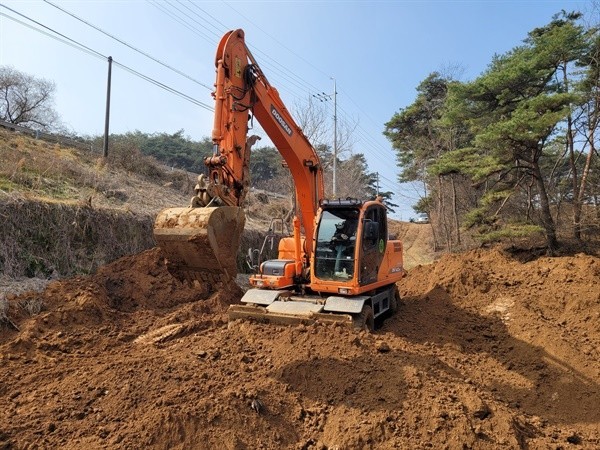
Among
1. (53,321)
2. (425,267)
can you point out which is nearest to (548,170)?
(425,267)

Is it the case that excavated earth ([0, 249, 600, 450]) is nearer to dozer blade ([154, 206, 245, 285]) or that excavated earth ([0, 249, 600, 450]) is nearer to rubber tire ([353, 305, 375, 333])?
rubber tire ([353, 305, 375, 333])

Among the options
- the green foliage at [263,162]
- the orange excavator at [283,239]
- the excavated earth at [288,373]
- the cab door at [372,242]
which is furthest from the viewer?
the green foliage at [263,162]

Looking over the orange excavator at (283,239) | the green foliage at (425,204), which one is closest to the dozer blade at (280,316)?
the orange excavator at (283,239)

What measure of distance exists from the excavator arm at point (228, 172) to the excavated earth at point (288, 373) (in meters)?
1.27

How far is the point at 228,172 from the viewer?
18.7 ft

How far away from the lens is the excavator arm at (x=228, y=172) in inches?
201

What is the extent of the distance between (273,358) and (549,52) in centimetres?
1114

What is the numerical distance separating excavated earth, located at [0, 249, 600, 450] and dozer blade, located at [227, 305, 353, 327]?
0.59 ft

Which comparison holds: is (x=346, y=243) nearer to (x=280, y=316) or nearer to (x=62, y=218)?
(x=280, y=316)

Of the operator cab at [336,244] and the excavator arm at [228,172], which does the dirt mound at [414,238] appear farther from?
the excavator arm at [228,172]

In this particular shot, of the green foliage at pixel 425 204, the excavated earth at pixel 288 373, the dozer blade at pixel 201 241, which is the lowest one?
the excavated earth at pixel 288 373

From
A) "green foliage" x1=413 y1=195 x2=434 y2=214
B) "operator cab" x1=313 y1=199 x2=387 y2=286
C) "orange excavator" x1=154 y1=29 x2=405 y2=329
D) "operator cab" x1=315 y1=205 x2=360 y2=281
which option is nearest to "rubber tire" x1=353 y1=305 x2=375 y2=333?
"orange excavator" x1=154 y1=29 x2=405 y2=329

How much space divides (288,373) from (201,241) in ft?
5.94

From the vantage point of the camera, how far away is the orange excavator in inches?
205
